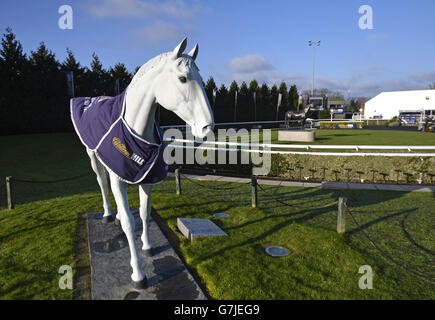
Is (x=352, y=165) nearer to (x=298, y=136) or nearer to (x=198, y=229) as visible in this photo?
(x=298, y=136)

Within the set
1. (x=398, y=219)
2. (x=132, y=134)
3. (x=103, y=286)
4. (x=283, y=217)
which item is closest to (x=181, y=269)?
(x=103, y=286)

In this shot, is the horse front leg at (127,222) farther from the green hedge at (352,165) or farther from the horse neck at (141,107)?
the green hedge at (352,165)

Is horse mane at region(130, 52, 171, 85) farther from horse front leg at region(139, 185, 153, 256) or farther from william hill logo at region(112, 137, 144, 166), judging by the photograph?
horse front leg at region(139, 185, 153, 256)

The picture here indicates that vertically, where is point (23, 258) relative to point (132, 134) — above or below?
below

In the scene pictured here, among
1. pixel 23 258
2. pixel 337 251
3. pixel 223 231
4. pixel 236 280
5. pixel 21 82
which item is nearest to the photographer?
pixel 236 280

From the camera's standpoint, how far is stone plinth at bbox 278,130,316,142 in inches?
622

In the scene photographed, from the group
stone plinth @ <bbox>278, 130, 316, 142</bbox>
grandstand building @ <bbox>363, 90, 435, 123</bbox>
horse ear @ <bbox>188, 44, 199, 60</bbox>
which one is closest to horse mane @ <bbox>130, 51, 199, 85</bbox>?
horse ear @ <bbox>188, 44, 199, 60</bbox>

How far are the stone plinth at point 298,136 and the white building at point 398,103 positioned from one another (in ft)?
142

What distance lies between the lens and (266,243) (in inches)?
185

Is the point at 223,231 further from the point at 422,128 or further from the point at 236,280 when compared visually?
the point at 422,128

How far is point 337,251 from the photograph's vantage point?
4.30m

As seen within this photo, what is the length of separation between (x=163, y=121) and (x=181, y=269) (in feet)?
74.2

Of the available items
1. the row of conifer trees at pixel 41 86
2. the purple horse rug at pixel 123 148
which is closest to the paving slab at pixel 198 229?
the purple horse rug at pixel 123 148

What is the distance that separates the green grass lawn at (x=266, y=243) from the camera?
336 centimetres
